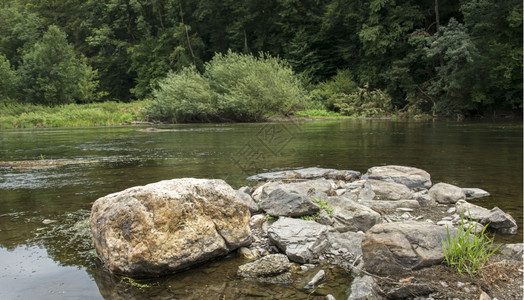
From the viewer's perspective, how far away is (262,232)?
15.0ft

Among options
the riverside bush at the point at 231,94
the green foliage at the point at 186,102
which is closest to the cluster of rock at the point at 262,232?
the riverside bush at the point at 231,94

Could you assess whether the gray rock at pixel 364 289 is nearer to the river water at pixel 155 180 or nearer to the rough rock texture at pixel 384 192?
the river water at pixel 155 180

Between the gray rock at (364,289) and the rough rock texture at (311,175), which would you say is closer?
the gray rock at (364,289)

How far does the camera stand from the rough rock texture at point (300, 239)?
3814 millimetres

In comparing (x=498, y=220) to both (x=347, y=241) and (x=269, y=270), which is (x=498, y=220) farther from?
(x=269, y=270)

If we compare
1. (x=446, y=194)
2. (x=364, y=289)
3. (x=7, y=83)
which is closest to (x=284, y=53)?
(x=7, y=83)

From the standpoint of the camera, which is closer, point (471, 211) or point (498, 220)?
point (498, 220)

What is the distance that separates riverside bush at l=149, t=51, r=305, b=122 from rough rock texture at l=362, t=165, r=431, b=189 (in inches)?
790

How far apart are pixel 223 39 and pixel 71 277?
49030mm

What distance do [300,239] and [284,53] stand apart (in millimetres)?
41125

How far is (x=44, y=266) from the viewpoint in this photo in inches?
150

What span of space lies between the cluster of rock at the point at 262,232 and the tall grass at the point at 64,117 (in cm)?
3118

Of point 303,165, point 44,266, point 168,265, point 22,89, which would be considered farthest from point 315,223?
point 22,89

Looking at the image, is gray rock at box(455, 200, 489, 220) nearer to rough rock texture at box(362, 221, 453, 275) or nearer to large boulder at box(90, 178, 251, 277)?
rough rock texture at box(362, 221, 453, 275)
